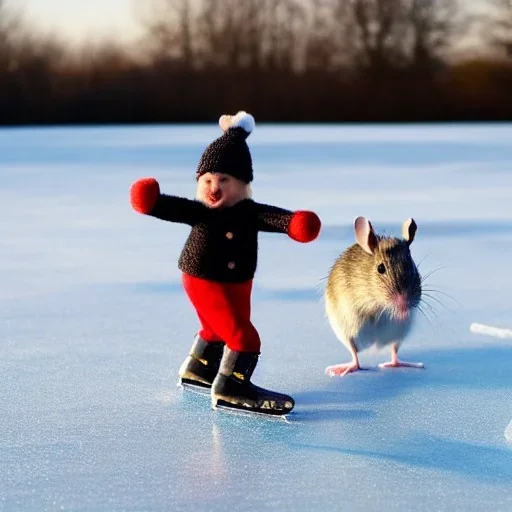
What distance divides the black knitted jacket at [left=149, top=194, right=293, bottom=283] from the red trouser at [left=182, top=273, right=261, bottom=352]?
0.06 feet

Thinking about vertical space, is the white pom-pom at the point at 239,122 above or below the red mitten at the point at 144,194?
above

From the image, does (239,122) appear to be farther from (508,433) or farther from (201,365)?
(508,433)

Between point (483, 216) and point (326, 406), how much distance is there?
13.8 feet

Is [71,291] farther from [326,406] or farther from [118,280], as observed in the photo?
[326,406]

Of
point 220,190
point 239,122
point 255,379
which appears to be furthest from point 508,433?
point 239,122

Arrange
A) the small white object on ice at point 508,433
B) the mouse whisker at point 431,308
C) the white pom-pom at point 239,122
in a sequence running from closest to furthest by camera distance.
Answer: the small white object on ice at point 508,433 < the white pom-pom at point 239,122 < the mouse whisker at point 431,308

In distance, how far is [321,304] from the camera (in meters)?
3.88

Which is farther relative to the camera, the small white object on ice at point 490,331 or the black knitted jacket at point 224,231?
the small white object on ice at point 490,331

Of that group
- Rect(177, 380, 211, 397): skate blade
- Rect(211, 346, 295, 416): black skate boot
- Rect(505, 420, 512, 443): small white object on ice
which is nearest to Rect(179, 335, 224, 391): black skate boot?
Rect(177, 380, 211, 397): skate blade

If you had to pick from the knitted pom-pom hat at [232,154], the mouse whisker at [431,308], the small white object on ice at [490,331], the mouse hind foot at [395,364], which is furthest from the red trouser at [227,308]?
the small white object on ice at [490,331]

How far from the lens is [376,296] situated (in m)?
2.97

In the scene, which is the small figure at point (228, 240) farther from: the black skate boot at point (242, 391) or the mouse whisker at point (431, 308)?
the mouse whisker at point (431, 308)

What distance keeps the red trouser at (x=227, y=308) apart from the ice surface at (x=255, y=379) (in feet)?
0.61

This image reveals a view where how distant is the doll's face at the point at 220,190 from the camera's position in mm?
2639
